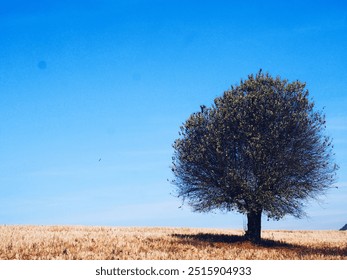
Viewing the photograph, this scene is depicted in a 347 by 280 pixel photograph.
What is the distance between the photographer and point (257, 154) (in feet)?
102

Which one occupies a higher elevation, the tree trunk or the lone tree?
the lone tree

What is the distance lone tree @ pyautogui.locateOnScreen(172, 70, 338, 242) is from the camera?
103 feet

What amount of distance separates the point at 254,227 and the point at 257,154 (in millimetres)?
6642

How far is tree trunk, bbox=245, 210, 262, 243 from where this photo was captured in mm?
32556

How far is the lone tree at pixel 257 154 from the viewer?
1233 inches

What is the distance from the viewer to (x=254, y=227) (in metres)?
32.9

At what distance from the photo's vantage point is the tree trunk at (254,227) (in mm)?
32556

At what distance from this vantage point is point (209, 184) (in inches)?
1291

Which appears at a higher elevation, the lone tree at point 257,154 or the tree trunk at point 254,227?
the lone tree at point 257,154
